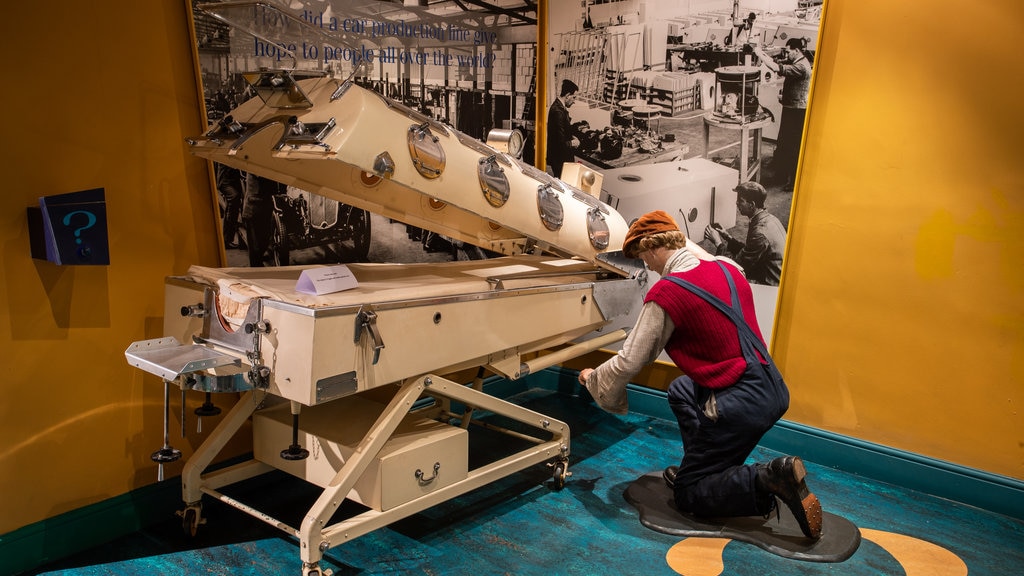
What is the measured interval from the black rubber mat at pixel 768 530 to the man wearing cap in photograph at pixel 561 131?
2641mm

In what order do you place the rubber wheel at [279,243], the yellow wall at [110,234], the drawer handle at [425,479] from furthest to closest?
the rubber wheel at [279,243] < the drawer handle at [425,479] < the yellow wall at [110,234]

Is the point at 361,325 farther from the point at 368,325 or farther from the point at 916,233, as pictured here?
the point at 916,233

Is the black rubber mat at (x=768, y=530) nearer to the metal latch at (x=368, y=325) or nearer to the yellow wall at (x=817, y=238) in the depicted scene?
the yellow wall at (x=817, y=238)

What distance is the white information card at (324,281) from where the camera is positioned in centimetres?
279

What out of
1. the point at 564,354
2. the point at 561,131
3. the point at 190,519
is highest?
the point at 561,131

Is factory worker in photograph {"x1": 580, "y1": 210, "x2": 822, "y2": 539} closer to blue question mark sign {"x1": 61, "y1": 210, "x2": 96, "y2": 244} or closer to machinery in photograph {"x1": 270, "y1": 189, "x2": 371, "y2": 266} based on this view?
machinery in photograph {"x1": 270, "y1": 189, "x2": 371, "y2": 266}

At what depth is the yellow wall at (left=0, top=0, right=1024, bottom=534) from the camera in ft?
Answer: 9.56

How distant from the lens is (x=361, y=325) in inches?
107

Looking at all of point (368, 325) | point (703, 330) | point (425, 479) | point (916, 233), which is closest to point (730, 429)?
point (703, 330)

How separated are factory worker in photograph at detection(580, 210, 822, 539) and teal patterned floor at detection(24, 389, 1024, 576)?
254 mm

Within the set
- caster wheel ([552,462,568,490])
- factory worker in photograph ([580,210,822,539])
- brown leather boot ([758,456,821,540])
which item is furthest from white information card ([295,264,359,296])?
brown leather boot ([758,456,821,540])

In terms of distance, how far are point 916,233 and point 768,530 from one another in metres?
1.91

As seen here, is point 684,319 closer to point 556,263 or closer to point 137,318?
point 556,263

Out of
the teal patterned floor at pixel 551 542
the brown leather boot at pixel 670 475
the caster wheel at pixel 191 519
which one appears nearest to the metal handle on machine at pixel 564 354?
the teal patterned floor at pixel 551 542
